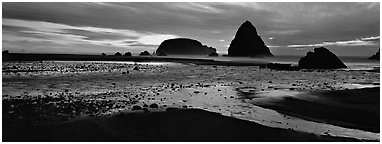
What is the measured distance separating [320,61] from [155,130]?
51109 mm

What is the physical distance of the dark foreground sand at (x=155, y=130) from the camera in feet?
29.6

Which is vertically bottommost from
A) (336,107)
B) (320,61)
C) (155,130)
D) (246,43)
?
(155,130)

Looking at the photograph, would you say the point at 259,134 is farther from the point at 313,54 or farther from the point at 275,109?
the point at 313,54

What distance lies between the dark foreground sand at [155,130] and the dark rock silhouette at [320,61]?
47118mm

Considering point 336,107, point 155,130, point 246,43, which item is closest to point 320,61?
point 336,107

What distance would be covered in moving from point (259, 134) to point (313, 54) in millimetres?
50995

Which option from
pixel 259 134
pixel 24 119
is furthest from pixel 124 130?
pixel 259 134

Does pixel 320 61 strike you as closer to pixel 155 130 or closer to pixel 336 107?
pixel 336 107

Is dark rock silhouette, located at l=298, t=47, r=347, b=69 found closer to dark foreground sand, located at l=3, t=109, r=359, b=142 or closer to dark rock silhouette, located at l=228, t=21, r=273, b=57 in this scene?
dark foreground sand, located at l=3, t=109, r=359, b=142

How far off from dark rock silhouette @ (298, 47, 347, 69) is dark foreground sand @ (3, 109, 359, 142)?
47.1 m

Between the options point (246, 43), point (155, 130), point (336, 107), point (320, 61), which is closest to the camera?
point (155, 130)

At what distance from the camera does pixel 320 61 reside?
53344 mm

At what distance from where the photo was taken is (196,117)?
454 inches

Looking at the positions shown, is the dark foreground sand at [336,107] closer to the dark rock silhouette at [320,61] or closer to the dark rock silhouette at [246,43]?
the dark rock silhouette at [320,61]
